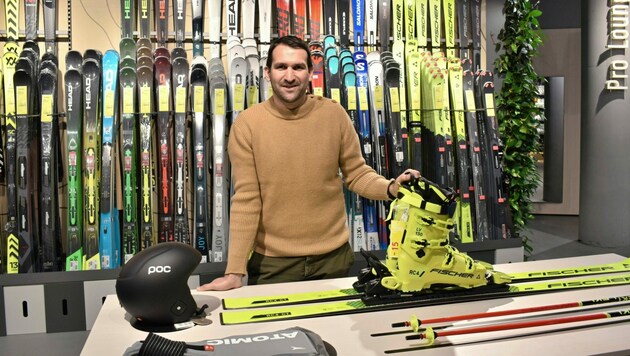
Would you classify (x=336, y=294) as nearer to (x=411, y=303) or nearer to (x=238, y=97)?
(x=411, y=303)

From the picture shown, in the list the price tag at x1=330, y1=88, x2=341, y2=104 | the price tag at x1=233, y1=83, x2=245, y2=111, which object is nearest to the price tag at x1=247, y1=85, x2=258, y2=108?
the price tag at x1=233, y1=83, x2=245, y2=111

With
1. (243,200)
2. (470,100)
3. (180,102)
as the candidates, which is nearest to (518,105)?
(470,100)

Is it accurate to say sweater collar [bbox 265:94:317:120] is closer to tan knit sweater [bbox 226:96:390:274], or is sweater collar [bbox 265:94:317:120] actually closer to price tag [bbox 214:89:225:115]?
tan knit sweater [bbox 226:96:390:274]

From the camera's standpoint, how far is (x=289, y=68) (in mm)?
2010

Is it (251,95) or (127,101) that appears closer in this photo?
(127,101)

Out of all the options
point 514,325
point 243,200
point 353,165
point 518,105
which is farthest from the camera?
point 518,105

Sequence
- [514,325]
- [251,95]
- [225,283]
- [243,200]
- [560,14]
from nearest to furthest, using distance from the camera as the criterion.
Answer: [514,325] < [225,283] < [243,200] < [251,95] < [560,14]

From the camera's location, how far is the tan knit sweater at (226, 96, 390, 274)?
2.14m

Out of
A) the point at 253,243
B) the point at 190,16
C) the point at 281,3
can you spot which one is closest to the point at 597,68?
the point at 281,3

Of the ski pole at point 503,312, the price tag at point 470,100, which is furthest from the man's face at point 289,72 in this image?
the price tag at point 470,100

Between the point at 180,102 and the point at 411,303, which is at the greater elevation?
the point at 180,102

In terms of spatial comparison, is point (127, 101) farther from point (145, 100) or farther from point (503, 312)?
point (503, 312)

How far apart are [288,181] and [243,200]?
0.58 ft

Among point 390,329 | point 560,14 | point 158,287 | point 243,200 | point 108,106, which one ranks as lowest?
point 390,329
